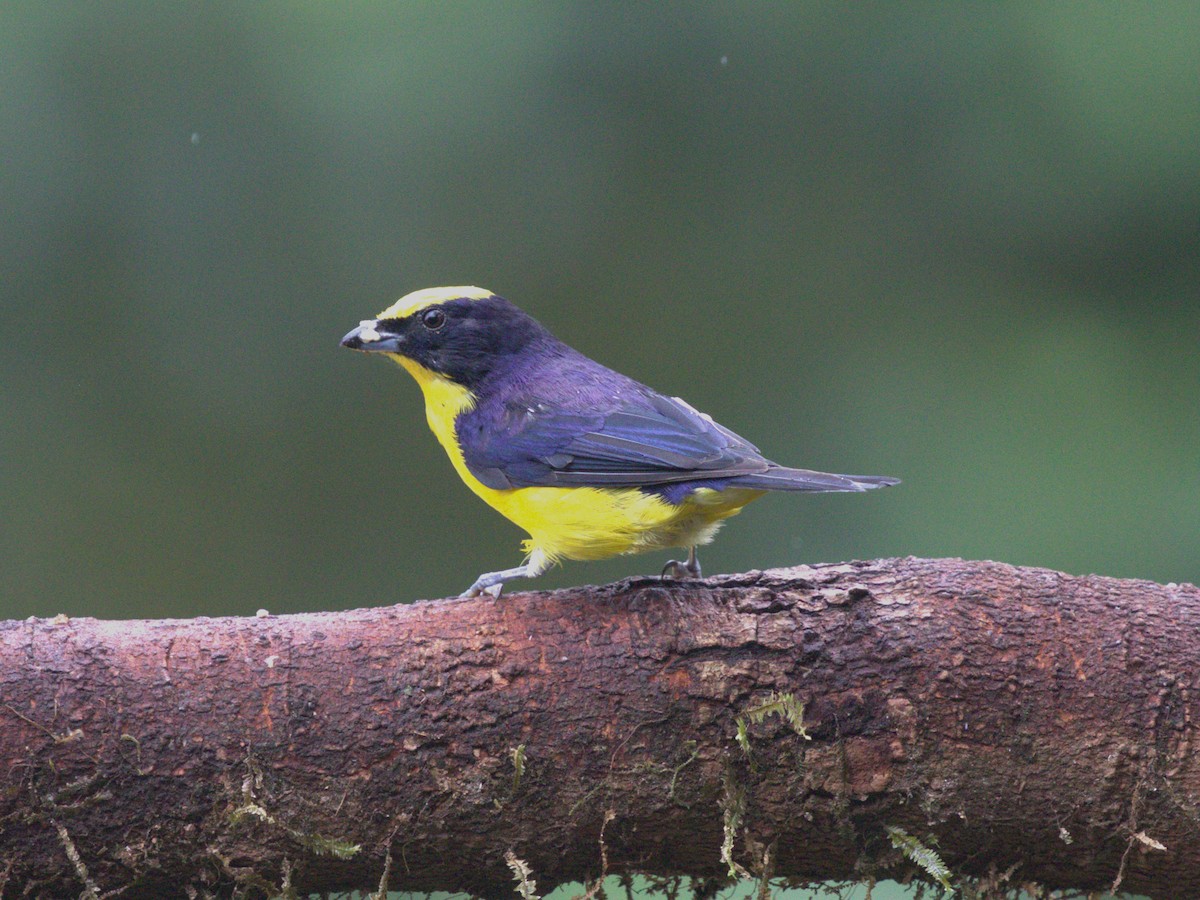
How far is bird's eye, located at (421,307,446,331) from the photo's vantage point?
12.8ft

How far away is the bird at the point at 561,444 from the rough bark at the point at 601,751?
0.40 metres

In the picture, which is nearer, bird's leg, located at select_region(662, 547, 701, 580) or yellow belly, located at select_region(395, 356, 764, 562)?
yellow belly, located at select_region(395, 356, 764, 562)

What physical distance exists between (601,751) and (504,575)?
66 centimetres

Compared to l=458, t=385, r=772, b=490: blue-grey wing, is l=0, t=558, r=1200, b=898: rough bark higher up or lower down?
lower down

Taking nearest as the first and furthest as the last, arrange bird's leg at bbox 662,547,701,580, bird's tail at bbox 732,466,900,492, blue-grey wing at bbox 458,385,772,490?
bird's tail at bbox 732,466,900,492, blue-grey wing at bbox 458,385,772,490, bird's leg at bbox 662,547,701,580

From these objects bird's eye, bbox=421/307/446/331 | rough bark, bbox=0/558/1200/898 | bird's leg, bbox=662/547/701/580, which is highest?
bird's eye, bbox=421/307/446/331

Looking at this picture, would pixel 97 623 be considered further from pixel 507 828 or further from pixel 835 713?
pixel 835 713

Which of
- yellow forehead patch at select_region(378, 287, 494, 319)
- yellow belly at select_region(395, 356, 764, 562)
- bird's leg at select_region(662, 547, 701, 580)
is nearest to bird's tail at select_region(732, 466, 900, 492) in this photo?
yellow belly at select_region(395, 356, 764, 562)

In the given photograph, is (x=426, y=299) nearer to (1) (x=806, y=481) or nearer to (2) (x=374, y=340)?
(2) (x=374, y=340)

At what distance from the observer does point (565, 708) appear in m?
3.06

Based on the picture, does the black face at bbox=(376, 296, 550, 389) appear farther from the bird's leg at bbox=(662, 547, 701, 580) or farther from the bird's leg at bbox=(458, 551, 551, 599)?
the bird's leg at bbox=(662, 547, 701, 580)

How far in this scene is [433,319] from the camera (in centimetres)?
392

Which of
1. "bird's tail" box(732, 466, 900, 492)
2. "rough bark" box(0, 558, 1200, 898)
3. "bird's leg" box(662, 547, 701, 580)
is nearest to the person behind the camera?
"rough bark" box(0, 558, 1200, 898)

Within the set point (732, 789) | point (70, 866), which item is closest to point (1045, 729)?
point (732, 789)
